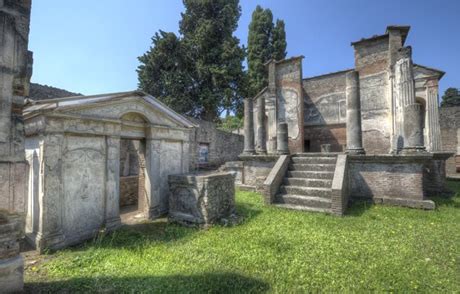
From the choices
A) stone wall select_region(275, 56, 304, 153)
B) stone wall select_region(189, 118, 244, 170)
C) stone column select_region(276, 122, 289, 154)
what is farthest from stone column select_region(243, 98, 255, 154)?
stone wall select_region(189, 118, 244, 170)

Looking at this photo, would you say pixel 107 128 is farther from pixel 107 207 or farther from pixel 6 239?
pixel 6 239

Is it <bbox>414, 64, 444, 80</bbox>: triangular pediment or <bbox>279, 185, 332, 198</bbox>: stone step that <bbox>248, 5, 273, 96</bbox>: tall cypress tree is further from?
<bbox>279, 185, 332, 198</bbox>: stone step

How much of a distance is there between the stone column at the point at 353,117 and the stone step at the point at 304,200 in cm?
258

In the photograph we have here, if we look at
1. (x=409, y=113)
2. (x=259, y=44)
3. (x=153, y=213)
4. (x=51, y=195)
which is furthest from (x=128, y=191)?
(x=259, y=44)

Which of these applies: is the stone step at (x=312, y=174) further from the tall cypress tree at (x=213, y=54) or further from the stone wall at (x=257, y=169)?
the tall cypress tree at (x=213, y=54)

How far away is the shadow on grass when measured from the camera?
3072mm

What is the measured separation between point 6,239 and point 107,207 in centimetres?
266

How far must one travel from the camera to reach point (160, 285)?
10.4 feet

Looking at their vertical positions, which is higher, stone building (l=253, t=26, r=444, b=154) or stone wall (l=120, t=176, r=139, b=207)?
stone building (l=253, t=26, r=444, b=154)

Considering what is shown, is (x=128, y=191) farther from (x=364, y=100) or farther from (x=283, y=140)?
(x=364, y=100)

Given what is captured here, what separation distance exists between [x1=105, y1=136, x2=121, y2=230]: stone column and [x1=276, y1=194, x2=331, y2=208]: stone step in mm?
4915

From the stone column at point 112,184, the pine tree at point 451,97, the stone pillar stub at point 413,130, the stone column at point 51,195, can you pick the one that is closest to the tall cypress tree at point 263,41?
the stone pillar stub at point 413,130

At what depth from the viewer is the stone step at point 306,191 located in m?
6.93

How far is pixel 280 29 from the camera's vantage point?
23.9 meters
